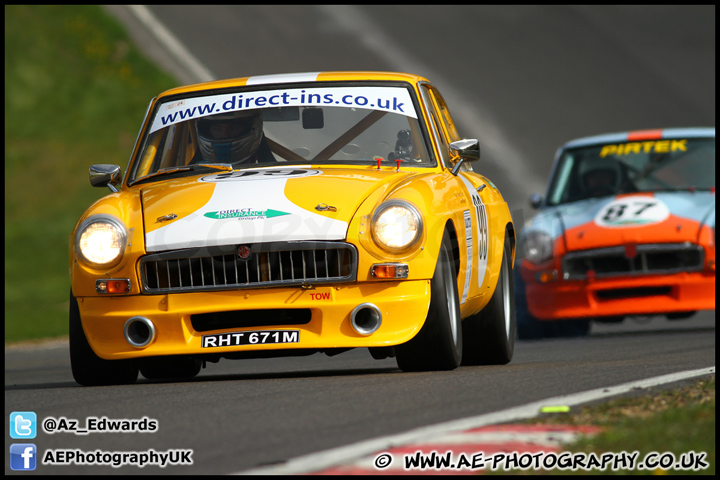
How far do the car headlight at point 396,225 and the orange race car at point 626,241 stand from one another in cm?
486

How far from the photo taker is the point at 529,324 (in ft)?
39.4

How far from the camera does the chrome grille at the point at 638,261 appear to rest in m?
11.2

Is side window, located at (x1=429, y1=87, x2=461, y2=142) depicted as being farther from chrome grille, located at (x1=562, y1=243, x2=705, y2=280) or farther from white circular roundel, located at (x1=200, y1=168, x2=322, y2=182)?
chrome grille, located at (x1=562, y1=243, x2=705, y2=280)

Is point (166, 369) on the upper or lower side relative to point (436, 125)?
lower

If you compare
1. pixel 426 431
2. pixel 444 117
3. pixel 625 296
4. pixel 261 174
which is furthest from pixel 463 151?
pixel 625 296

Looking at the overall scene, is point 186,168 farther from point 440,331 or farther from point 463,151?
point 440,331

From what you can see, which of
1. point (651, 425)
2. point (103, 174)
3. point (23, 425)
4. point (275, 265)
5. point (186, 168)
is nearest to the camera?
point (651, 425)

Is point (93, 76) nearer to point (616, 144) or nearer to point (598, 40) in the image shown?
point (598, 40)

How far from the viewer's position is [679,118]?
31828mm

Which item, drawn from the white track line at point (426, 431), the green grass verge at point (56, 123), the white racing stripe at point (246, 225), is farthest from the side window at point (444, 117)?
the green grass verge at point (56, 123)

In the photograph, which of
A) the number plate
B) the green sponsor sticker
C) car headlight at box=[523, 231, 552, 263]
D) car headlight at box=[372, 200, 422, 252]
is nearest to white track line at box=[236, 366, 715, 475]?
car headlight at box=[372, 200, 422, 252]

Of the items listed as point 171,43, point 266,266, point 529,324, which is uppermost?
point 171,43

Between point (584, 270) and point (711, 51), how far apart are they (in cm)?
2687

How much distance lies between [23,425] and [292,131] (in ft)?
10.5
